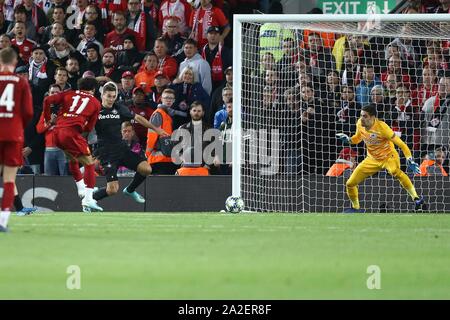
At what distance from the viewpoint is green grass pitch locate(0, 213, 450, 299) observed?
7266mm

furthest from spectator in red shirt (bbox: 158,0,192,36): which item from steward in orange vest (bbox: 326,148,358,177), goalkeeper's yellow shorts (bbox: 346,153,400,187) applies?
goalkeeper's yellow shorts (bbox: 346,153,400,187)

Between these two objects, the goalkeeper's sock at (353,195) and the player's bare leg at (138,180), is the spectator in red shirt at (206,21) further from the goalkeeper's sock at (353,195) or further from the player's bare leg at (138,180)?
the goalkeeper's sock at (353,195)

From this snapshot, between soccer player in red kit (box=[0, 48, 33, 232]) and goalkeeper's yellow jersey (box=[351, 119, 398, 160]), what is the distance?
6.68 meters

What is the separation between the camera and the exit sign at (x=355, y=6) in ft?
63.6

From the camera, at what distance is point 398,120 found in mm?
17250

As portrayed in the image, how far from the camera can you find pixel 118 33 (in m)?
19.2

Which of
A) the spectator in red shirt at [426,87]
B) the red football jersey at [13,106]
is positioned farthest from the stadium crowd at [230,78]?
the red football jersey at [13,106]

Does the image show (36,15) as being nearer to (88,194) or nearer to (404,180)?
(88,194)

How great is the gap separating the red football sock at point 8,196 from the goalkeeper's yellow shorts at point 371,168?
21.5 feet

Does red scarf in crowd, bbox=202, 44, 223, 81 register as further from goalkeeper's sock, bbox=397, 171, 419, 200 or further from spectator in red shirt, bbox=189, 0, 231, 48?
goalkeeper's sock, bbox=397, 171, 419, 200

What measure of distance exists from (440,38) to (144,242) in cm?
793

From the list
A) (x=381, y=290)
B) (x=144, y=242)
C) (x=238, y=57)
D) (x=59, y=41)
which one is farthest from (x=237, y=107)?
(x=381, y=290)

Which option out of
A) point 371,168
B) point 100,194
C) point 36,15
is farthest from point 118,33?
point 371,168

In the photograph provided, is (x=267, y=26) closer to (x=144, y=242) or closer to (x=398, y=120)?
(x=398, y=120)
